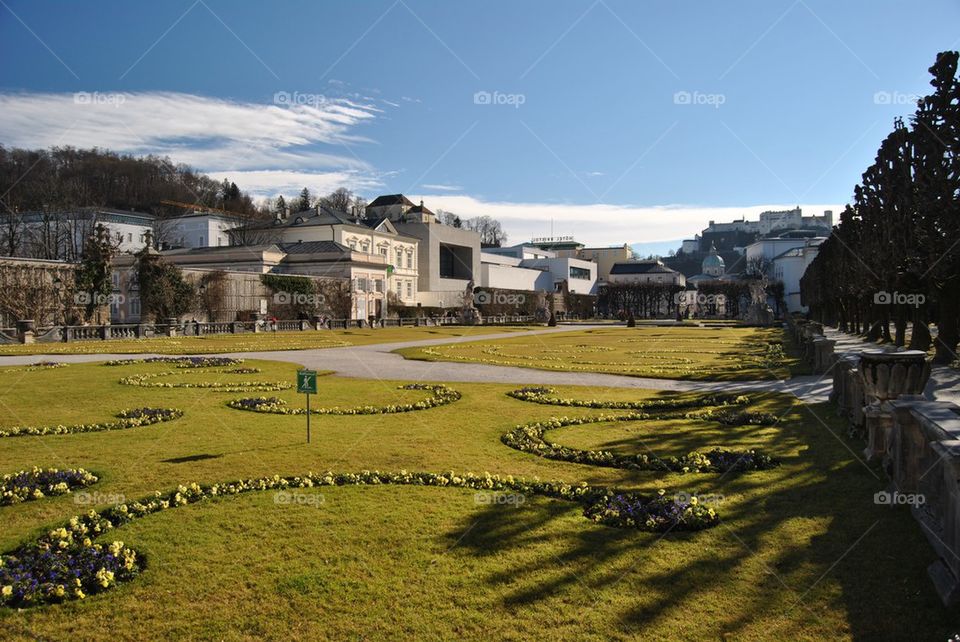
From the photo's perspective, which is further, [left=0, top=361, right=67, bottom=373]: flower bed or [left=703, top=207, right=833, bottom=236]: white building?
[left=703, top=207, right=833, bottom=236]: white building

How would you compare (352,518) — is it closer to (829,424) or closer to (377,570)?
(377,570)

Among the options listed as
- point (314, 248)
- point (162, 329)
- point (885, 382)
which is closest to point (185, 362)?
point (162, 329)

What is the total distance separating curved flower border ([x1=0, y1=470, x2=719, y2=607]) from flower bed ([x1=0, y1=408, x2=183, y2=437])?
4.45 meters

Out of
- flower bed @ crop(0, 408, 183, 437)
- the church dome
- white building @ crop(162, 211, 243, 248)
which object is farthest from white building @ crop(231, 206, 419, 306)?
the church dome

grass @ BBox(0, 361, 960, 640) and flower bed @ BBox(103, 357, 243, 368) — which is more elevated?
flower bed @ BBox(103, 357, 243, 368)

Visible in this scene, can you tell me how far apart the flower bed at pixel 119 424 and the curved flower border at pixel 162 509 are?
4.45 meters

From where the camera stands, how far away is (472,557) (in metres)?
5.54

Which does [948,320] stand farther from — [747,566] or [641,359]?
[747,566]

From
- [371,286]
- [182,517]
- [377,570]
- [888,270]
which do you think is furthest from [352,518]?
[371,286]

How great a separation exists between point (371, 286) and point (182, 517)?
62.7 metres

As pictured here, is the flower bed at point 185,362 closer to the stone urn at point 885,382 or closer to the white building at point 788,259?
the stone urn at point 885,382

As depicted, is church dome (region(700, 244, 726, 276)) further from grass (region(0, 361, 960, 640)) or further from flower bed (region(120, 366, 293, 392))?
grass (region(0, 361, 960, 640))

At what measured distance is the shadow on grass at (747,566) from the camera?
4.56 meters

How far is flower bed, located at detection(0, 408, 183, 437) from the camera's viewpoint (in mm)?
10172
